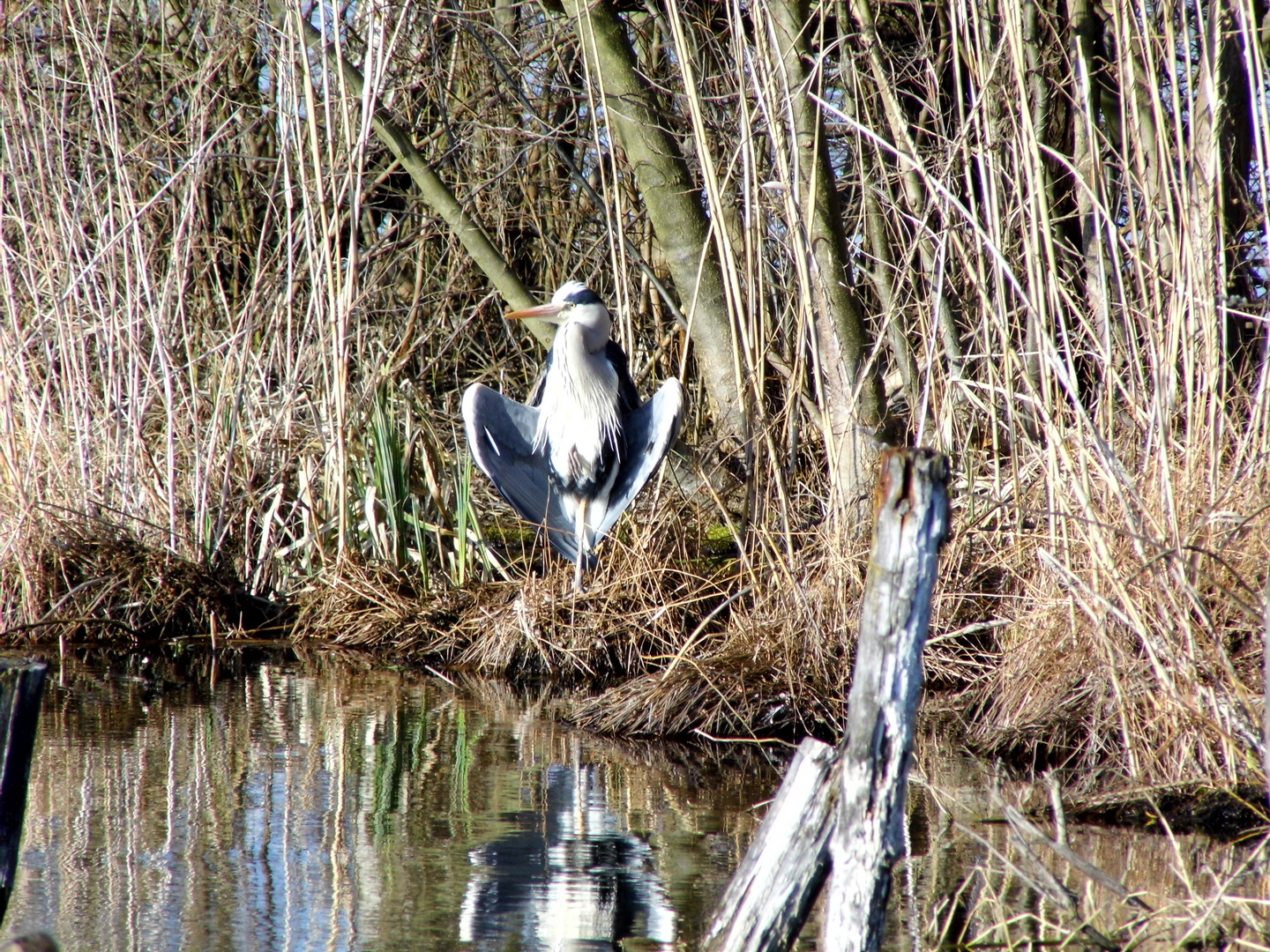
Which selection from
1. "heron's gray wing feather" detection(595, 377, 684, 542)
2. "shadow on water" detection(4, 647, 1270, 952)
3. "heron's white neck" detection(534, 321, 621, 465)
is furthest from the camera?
"heron's white neck" detection(534, 321, 621, 465)

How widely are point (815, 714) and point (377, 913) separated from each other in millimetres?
1771

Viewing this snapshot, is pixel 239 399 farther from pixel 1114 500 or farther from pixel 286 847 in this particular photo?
pixel 1114 500

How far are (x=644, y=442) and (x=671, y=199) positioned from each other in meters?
1.03

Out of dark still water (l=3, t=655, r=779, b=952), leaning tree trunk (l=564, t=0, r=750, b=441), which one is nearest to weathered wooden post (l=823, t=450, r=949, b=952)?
dark still water (l=3, t=655, r=779, b=952)

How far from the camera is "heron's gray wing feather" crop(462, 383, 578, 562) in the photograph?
16.2 ft

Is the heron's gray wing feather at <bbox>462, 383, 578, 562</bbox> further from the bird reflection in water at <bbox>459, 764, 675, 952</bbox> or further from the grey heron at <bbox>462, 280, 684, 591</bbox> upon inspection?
the bird reflection in water at <bbox>459, 764, 675, 952</bbox>

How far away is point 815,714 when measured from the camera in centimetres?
400

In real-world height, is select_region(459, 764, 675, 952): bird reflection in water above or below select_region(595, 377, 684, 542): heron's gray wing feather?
below

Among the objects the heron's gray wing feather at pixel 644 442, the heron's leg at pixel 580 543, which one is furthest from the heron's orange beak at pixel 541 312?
the heron's leg at pixel 580 543

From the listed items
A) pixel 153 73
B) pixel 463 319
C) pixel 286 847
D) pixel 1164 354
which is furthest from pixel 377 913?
pixel 153 73

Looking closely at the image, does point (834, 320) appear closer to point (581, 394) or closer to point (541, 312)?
point (581, 394)

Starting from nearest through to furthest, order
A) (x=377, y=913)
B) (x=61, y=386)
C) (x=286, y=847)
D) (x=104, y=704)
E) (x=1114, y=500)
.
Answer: (x=377, y=913), (x=286, y=847), (x=1114, y=500), (x=104, y=704), (x=61, y=386)

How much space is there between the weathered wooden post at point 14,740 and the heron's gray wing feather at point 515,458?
9.26ft

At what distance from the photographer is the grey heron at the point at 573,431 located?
5.00 meters
